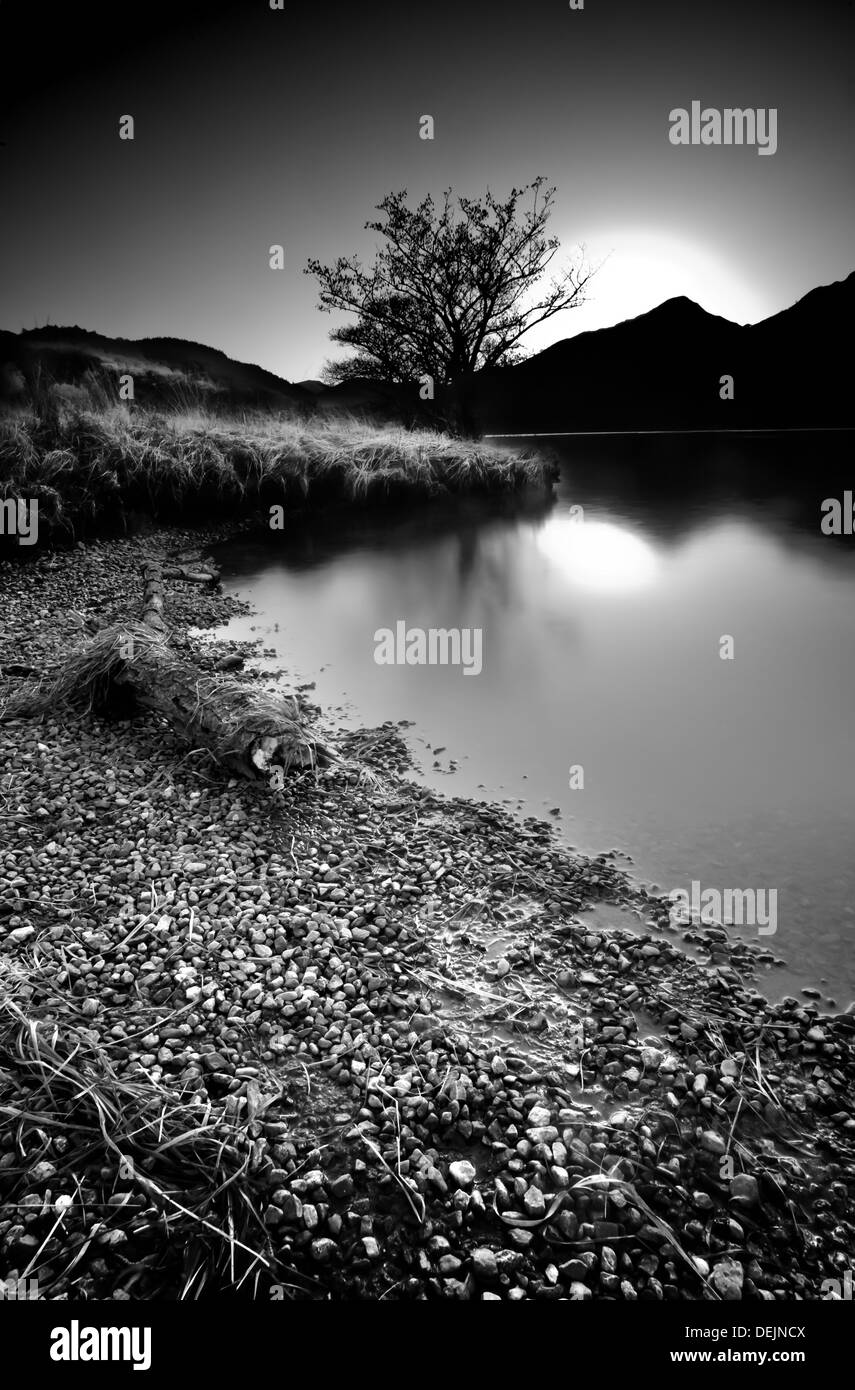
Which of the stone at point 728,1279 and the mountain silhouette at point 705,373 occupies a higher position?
the mountain silhouette at point 705,373

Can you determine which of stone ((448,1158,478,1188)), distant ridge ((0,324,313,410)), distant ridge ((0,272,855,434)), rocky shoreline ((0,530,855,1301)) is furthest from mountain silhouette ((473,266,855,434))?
stone ((448,1158,478,1188))

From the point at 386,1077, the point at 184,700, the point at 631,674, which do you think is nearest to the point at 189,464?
the point at 184,700

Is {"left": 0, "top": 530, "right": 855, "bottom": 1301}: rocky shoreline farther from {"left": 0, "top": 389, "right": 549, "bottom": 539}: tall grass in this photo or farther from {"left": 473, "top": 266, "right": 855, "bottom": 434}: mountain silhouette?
{"left": 473, "top": 266, "right": 855, "bottom": 434}: mountain silhouette

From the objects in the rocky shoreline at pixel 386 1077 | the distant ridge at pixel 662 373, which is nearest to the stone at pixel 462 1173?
the rocky shoreline at pixel 386 1077

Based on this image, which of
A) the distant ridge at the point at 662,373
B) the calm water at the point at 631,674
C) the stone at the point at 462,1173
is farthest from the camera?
the distant ridge at the point at 662,373

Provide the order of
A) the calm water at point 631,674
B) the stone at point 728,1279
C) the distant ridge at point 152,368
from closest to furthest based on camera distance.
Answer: the stone at point 728,1279, the calm water at point 631,674, the distant ridge at point 152,368

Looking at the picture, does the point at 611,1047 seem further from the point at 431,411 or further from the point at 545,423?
the point at 545,423

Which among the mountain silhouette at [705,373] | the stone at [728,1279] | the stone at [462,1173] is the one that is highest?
the mountain silhouette at [705,373]

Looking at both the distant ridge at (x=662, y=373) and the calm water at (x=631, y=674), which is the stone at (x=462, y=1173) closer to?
the calm water at (x=631, y=674)

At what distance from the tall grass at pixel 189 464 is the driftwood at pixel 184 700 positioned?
645 cm

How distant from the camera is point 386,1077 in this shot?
2.78m

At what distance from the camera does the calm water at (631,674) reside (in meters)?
4.49

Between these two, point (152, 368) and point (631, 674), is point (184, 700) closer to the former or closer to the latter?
point (631, 674)

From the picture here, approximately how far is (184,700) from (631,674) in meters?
4.71
